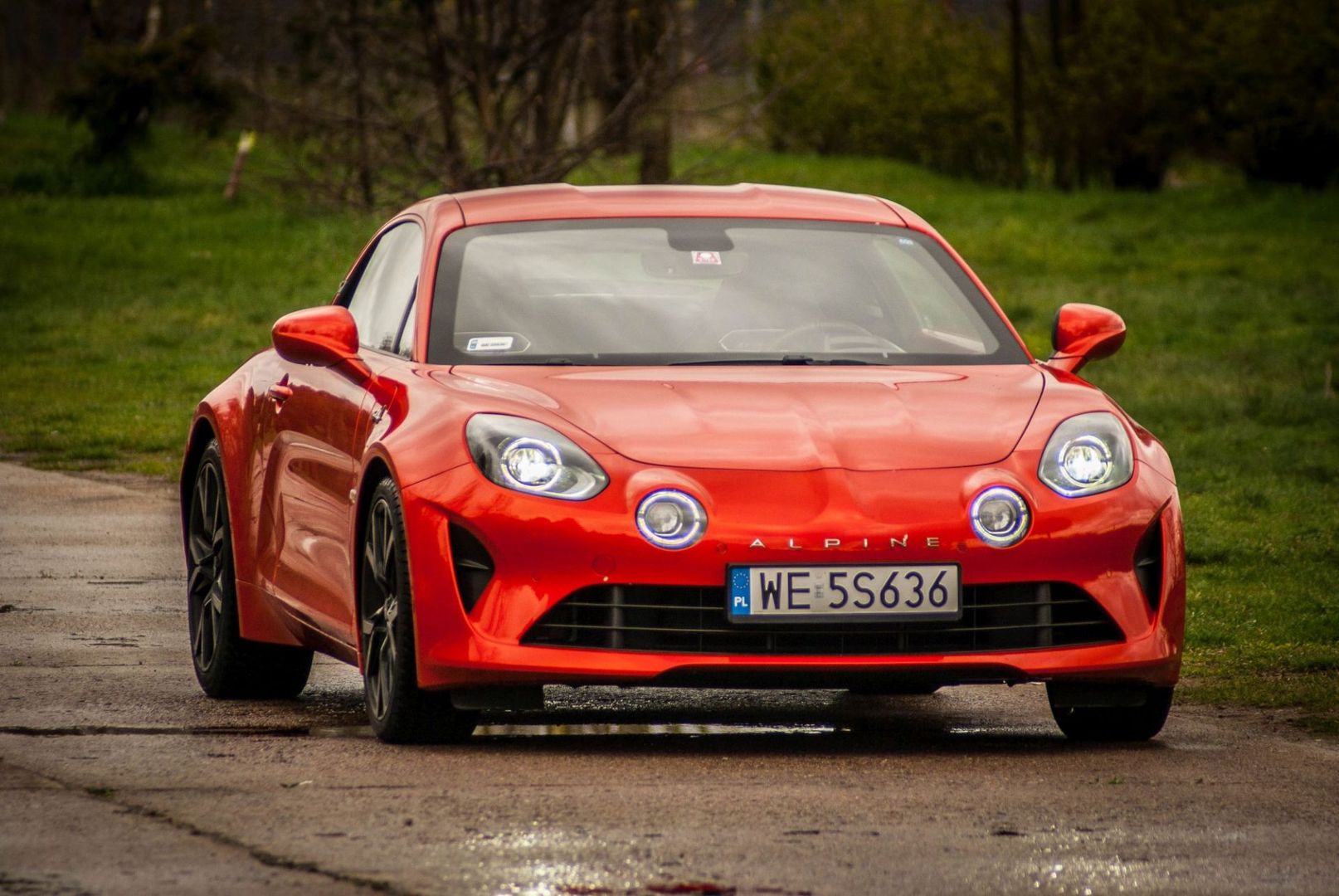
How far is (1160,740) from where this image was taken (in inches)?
268

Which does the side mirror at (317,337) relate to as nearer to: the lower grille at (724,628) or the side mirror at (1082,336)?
the lower grille at (724,628)

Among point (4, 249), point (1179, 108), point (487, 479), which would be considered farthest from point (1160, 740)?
point (1179, 108)

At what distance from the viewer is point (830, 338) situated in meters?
7.27

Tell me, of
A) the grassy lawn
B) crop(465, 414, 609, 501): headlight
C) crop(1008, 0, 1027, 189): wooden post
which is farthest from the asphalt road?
crop(1008, 0, 1027, 189): wooden post

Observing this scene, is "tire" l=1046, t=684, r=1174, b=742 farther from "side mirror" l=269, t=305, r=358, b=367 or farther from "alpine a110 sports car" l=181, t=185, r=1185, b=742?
"side mirror" l=269, t=305, r=358, b=367

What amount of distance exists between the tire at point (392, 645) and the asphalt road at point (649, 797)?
9cm

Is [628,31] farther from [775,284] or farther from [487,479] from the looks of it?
[487,479]

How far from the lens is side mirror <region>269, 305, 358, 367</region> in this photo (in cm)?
708

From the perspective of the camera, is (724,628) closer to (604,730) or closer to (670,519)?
(670,519)

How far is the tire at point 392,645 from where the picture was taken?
6.30 metres

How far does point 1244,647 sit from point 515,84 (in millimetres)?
12062

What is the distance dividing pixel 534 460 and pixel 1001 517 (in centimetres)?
110

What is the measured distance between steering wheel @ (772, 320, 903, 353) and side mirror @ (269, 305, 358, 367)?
1.15m

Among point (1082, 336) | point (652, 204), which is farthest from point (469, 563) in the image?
point (1082, 336)
